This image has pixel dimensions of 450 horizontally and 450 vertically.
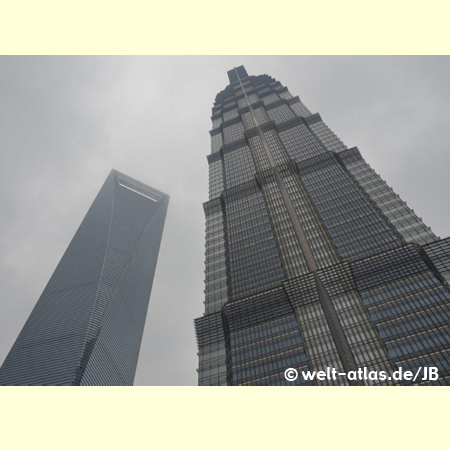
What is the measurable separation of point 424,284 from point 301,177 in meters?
59.0

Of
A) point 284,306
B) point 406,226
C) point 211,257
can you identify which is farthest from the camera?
point 211,257

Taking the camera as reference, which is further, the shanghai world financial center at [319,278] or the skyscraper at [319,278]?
the skyscraper at [319,278]

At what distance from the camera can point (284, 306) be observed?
299 ft

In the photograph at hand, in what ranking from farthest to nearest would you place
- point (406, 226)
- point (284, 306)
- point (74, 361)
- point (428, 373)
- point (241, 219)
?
point (74, 361) < point (241, 219) < point (406, 226) < point (284, 306) < point (428, 373)

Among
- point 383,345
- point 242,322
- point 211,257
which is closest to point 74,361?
point 211,257

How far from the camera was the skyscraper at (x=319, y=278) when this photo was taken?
246 feet

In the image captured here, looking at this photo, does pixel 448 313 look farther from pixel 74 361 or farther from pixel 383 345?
pixel 74 361

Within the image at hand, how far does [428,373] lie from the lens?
222ft

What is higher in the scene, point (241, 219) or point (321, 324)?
point (241, 219)

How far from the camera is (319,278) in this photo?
300 ft

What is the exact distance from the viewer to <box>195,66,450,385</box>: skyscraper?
75.1 metres

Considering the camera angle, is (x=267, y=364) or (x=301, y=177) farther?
(x=301, y=177)

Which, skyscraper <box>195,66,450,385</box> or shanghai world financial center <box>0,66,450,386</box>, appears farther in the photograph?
skyscraper <box>195,66,450,385</box>

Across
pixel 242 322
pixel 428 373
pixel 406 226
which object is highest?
pixel 406 226
